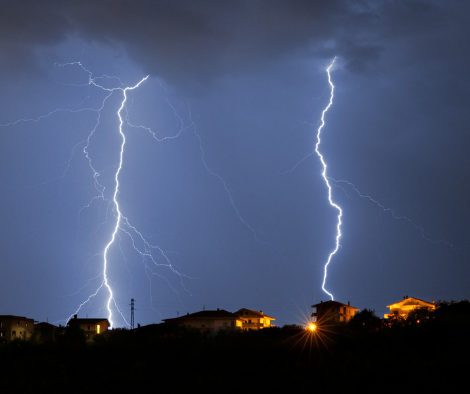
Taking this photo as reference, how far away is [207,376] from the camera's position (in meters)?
16.6

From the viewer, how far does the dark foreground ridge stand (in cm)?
1520

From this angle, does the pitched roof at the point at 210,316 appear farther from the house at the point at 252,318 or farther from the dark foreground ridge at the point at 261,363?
the dark foreground ridge at the point at 261,363

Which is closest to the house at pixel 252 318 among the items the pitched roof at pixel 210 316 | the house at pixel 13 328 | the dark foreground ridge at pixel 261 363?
the pitched roof at pixel 210 316

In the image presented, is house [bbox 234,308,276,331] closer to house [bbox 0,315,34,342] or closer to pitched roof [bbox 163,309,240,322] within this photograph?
pitched roof [bbox 163,309,240,322]

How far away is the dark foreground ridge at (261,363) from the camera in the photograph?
1520 centimetres

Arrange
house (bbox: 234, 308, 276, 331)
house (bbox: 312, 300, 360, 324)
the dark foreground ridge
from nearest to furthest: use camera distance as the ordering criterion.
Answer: the dark foreground ridge → house (bbox: 312, 300, 360, 324) → house (bbox: 234, 308, 276, 331)

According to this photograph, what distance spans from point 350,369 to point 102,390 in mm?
7517

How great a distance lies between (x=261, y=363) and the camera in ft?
58.3

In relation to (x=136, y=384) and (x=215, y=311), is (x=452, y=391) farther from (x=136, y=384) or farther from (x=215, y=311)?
(x=215, y=311)

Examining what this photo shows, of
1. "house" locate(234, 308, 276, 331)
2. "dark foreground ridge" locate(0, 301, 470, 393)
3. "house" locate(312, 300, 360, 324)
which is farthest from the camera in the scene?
"house" locate(234, 308, 276, 331)

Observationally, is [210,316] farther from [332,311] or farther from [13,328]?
[13,328]

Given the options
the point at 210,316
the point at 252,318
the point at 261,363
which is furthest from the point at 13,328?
the point at 261,363

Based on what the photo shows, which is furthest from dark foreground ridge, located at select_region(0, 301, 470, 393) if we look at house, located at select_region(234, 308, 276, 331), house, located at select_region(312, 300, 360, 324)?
house, located at select_region(234, 308, 276, 331)

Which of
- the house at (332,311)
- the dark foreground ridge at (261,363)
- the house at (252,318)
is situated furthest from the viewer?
the house at (252,318)
